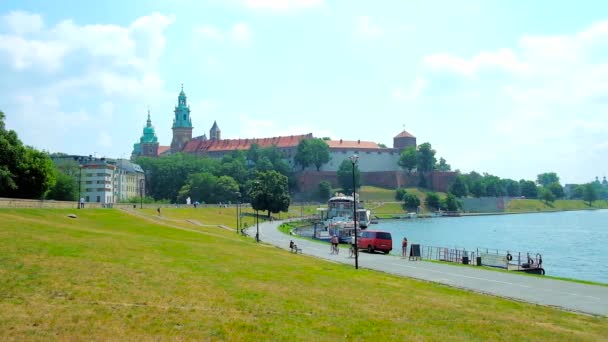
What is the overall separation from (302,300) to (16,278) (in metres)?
7.81

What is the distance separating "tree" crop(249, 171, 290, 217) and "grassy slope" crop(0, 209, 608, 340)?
81624 mm

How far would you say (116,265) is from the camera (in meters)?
19.9

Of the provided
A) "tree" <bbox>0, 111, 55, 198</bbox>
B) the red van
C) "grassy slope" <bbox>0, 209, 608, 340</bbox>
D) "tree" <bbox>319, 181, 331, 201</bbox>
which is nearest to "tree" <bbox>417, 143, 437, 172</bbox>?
"tree" <bbox>319, 181, 331, 201</bbox>

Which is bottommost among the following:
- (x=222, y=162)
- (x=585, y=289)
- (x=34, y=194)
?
(x=585, y=289)

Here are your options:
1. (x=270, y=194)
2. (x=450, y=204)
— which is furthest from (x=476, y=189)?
(x=270, y=194)

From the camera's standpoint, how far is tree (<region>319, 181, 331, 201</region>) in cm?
17188

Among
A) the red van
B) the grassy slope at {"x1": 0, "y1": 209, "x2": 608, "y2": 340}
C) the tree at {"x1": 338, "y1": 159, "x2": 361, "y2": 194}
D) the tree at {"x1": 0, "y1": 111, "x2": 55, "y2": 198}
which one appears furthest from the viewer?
the tree at {"x1": 338, "y1": 159, "x2": 361, "y2": 194}

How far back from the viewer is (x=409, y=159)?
620 ft

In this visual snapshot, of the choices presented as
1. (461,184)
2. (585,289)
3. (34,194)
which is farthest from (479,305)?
(461,184)

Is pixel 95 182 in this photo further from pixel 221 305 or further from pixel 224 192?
pixel 221 305

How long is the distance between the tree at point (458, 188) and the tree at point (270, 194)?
92.4m

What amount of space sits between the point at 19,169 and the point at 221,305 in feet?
190

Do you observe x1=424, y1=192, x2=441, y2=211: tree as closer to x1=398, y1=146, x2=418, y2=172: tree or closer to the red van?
x1=398, y1=146, x2=418, y2=172: tree

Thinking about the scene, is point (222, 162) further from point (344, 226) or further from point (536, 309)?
point (536, 309)
